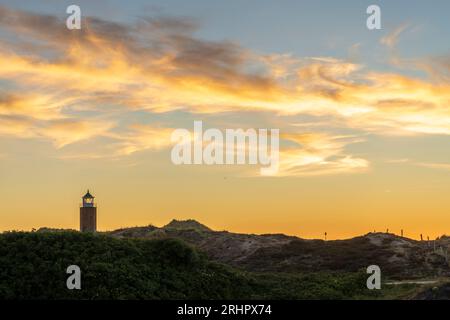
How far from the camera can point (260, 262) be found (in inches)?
2864

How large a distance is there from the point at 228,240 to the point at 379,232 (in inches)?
837

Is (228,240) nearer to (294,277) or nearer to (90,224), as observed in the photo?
(90,224)

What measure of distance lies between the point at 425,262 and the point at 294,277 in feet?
58.0

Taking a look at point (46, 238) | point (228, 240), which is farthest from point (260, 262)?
point (46, 238)

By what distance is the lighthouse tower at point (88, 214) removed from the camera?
71.9m

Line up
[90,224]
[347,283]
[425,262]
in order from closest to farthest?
[347,283], [425,262], [90,224]

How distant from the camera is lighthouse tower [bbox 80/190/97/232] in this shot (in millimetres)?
71938

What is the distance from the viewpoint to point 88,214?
72250mm
